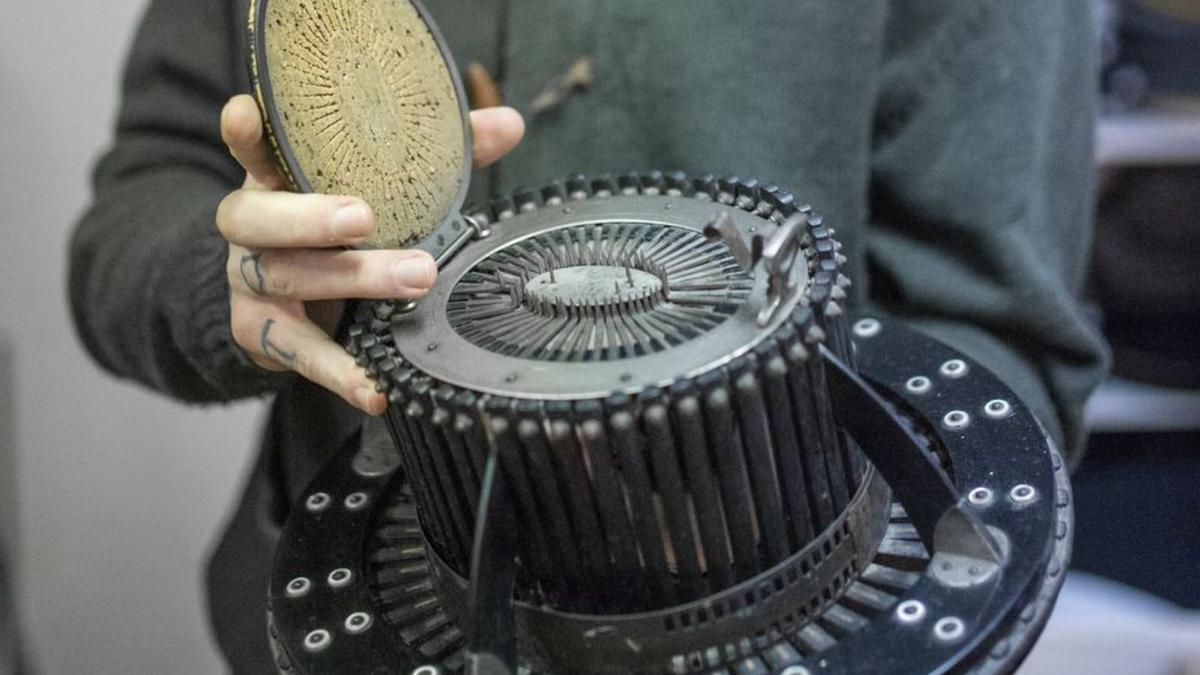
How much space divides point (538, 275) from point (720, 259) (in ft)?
0.27

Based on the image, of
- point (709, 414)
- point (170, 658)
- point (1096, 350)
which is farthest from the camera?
point (170, 658)

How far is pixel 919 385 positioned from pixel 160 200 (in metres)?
0.58

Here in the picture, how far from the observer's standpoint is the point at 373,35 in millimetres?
554

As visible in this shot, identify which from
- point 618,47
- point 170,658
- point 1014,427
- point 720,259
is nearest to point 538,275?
point 720,259

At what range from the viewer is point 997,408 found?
57 cm

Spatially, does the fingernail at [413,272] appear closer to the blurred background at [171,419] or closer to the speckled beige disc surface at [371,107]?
the speckled beige disc surface at [371,107]

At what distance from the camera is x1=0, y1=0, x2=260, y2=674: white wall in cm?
125

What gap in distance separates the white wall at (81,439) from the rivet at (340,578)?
89cm

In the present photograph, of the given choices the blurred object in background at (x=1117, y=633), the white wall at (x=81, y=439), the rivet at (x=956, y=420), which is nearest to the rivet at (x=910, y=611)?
the rivet at (x=956, y=420)

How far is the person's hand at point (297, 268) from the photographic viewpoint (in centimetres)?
50

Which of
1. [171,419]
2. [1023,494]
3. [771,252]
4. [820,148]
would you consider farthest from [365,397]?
[171,419]

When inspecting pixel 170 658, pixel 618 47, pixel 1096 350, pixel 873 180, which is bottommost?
pixel 170 658

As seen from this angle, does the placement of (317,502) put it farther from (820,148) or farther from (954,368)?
(820,148)

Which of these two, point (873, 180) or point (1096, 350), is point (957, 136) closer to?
point (873, 180)
